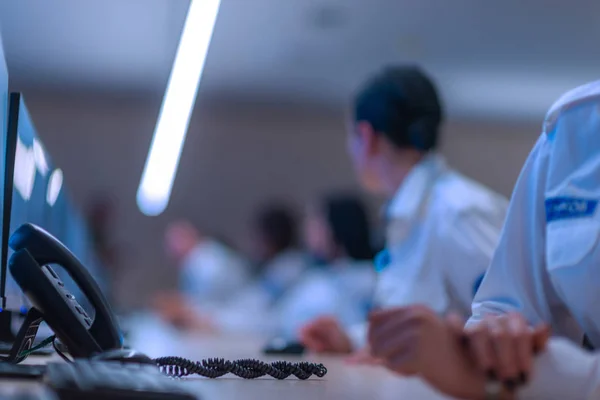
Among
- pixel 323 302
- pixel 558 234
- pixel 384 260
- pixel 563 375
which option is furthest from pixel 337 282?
pixel 563 375

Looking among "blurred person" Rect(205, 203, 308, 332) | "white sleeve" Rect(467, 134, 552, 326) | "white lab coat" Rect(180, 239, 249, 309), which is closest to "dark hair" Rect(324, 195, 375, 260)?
"blurred person" Rect(205, 203, 308, 332)

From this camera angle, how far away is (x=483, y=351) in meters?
0.71

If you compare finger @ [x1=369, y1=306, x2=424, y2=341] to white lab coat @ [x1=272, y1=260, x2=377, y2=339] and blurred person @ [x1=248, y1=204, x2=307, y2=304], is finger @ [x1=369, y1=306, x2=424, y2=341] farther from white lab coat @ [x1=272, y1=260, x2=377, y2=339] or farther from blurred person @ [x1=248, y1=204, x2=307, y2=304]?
blurred person @ [x1=248, y1=204, x2=307, y2=304]

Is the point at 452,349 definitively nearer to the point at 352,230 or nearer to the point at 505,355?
the point at 505,355

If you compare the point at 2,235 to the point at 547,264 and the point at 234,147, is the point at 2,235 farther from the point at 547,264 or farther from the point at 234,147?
the point at 234,147

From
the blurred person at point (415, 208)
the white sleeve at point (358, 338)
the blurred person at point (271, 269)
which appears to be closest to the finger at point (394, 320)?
the blurred person at point (415, 208)

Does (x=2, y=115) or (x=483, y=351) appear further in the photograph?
(x=2, y=115)

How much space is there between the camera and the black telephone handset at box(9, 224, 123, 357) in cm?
95

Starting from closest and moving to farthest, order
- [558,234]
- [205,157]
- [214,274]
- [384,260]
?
[558,234]
[384,260]
[214,274]
[205,157]

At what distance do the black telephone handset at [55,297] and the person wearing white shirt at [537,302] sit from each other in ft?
1.42

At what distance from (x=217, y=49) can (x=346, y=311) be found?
8.03 ft

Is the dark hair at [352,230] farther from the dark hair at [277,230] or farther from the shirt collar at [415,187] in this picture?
the shirt collar at [415,187]

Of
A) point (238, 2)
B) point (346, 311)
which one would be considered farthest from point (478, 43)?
point (346, 311)

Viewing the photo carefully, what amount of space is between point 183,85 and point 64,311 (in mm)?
2290
